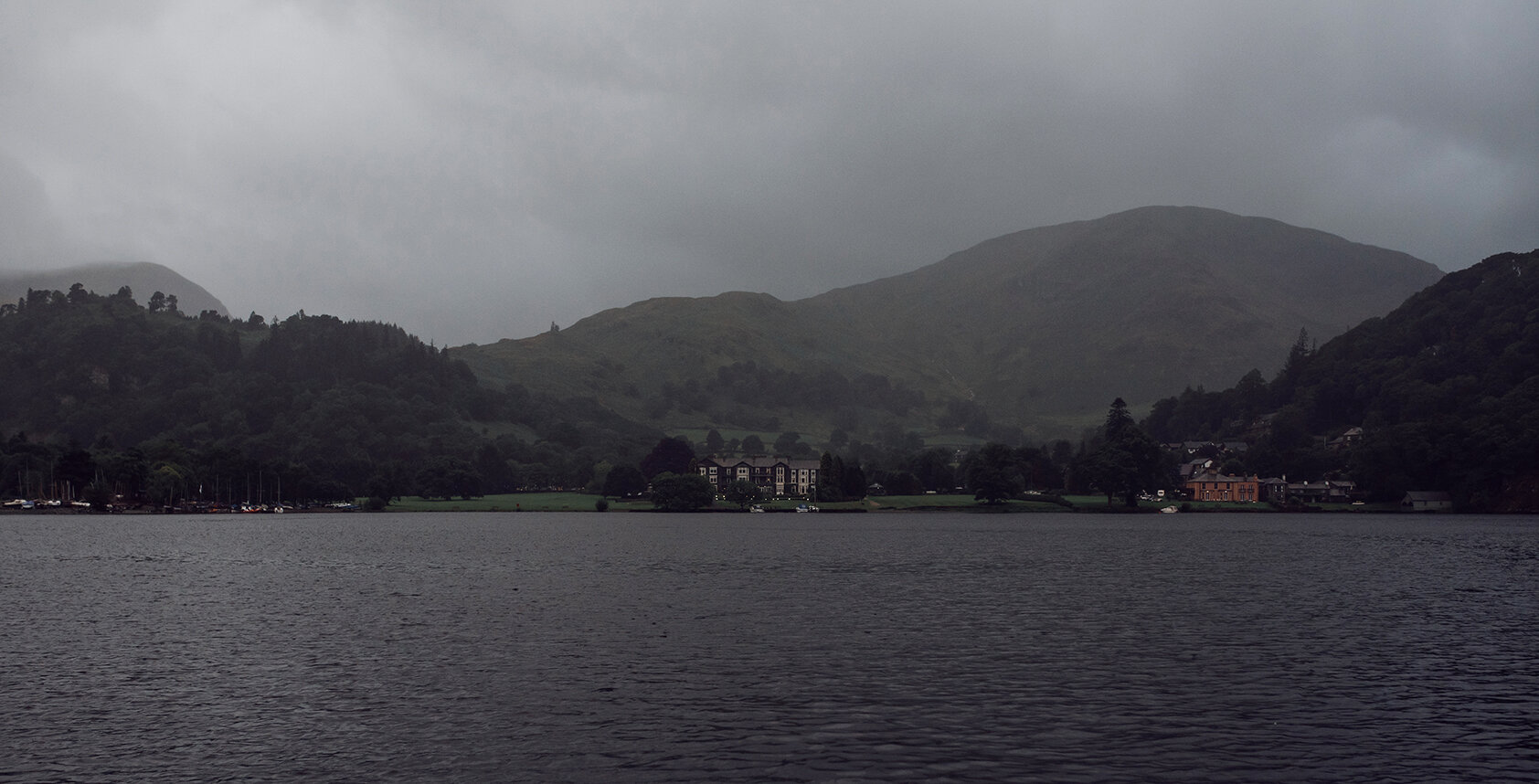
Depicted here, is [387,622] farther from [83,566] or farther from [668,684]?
[83,566]

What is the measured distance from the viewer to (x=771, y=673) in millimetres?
38938

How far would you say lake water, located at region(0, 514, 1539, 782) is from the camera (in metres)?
27.4

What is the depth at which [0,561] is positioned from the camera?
9462 centimetres

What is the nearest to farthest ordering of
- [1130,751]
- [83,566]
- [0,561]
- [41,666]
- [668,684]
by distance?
[1130,751] < [668,684] < [41,666] < [83,566] < [0,561]

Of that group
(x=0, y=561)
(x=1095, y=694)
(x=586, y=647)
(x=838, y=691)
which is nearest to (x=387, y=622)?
(x=586, y=647)

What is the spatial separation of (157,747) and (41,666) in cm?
1620

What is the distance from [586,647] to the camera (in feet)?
148

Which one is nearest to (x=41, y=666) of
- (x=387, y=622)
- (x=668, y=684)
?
(x=387, y=622)

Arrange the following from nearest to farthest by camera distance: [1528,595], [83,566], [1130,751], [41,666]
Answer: [1130,751], [41,666], [1528,595], [83,566]

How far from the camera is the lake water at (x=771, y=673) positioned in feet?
89.9

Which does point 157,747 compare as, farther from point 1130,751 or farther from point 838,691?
point 1130,751

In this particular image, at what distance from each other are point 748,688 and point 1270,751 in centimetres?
1556

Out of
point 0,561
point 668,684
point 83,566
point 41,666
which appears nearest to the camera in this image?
point 668,684

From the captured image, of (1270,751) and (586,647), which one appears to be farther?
(586,647)
